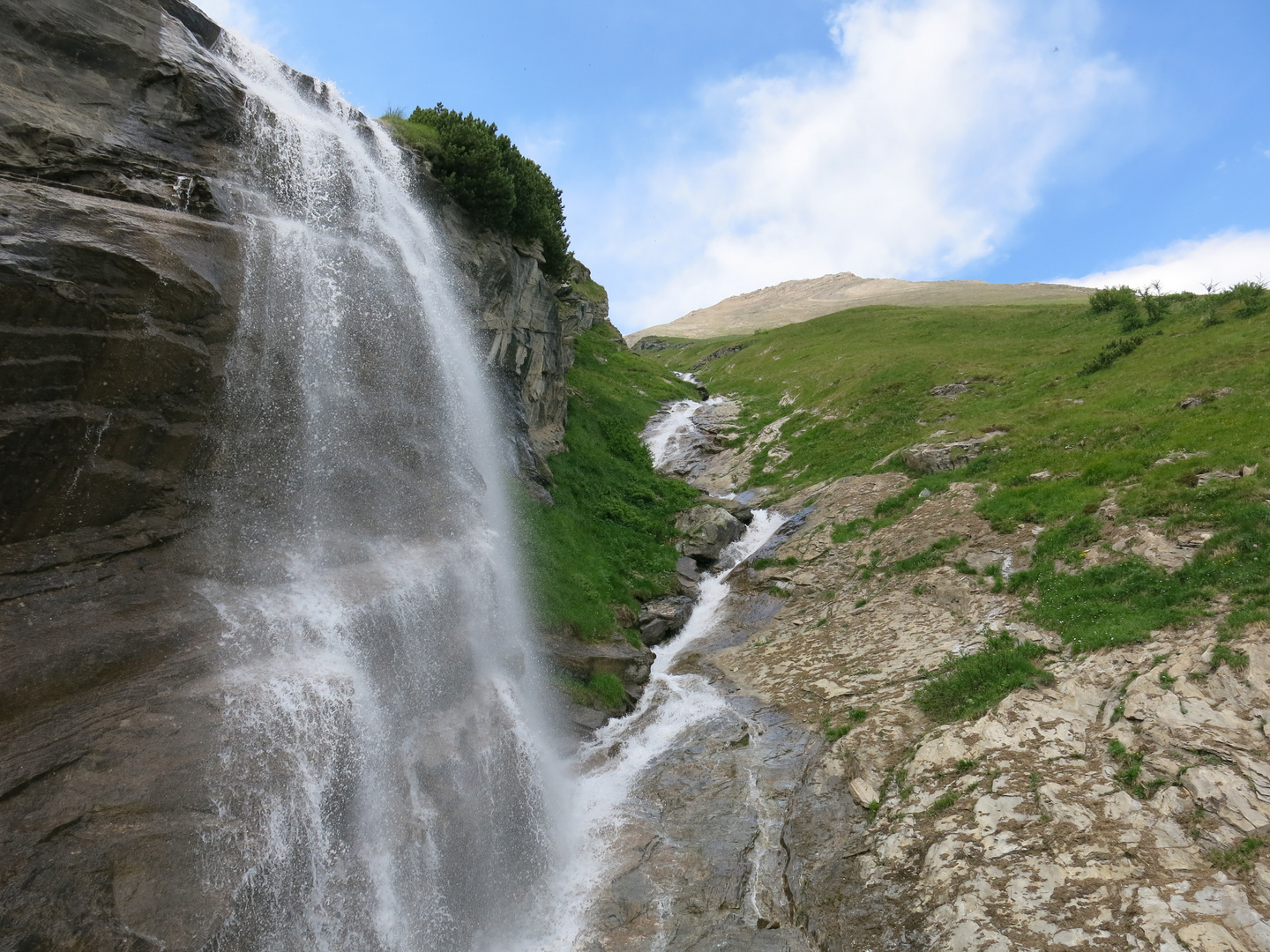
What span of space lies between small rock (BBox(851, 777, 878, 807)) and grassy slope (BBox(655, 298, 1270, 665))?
6.02 metres

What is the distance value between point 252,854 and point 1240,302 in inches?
1753

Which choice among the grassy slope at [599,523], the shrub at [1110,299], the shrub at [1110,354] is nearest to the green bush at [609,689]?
the grassy slope at [599,523]

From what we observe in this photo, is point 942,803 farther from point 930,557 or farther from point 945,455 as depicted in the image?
point 945,455

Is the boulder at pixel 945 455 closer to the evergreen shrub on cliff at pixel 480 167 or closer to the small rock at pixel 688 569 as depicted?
the small rock at pixel 688 569

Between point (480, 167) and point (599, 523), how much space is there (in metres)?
15.9

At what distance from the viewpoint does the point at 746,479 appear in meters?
37.5

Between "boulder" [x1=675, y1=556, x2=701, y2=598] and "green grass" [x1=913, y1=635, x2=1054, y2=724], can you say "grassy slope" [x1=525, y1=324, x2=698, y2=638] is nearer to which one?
"boulder" [x1=675, y1=556, x2=701, y2=598]

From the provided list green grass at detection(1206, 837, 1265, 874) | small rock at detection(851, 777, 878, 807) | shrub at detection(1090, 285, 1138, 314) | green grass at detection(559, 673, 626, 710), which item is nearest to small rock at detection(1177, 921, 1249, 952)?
A: green grass at detection(1206, 837, 1265, 874)

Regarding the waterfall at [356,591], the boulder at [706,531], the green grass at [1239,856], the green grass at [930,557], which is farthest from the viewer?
the boulder at [706,531]

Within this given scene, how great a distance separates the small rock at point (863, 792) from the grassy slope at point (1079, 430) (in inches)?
237

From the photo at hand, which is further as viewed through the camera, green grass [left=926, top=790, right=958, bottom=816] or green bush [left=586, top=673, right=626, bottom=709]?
green bush [left=586, top=673, right=626, bottom=709]

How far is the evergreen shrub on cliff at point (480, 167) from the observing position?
83.9 ft

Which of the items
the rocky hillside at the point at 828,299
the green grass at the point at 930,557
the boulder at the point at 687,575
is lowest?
the boulder at the point at 687,575

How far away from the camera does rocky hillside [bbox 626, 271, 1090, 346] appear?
100625 mm
